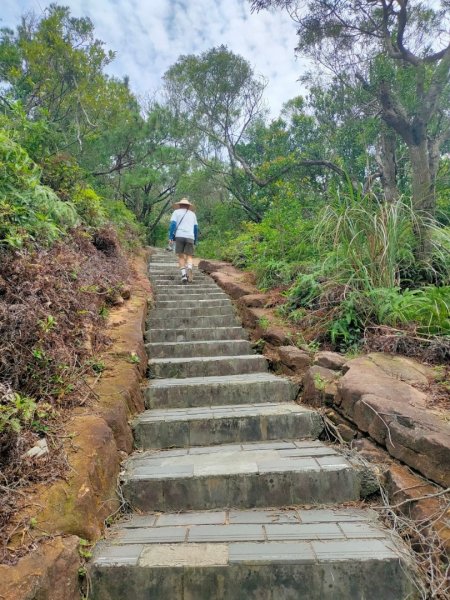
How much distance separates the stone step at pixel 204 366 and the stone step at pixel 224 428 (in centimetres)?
86

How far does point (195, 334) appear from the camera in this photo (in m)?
4.64

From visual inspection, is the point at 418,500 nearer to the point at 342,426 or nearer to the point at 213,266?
the point at 342,426

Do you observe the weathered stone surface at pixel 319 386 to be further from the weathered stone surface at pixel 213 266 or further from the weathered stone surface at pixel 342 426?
the weathered stone surface at pixel 213 266

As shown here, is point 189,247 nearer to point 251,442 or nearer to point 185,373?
point 185,373

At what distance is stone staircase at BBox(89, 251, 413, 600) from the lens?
5.50 ft

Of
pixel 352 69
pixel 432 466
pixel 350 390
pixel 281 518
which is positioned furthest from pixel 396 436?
pixel 352 69

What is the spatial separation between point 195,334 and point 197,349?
1.41ft

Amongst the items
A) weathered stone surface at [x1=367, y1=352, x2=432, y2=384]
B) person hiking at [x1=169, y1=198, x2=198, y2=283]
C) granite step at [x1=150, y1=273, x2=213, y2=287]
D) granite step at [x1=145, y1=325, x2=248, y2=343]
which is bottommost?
granite step at [x1=145, y1=325, x2=248, y2=343]

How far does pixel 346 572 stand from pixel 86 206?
5.46m

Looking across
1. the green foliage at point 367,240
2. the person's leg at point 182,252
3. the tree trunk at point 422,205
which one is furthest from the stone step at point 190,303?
the tree trunk at point 422,205

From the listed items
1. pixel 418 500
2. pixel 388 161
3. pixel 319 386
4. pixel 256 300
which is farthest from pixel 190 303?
pixel 388 161

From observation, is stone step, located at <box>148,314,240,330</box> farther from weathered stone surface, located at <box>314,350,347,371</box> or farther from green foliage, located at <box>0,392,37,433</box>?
green foliage, located at <box>0,392,37,433</box>

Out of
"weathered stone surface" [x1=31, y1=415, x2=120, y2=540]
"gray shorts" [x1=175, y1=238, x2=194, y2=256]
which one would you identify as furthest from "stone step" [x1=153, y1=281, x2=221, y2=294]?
"weathered stone surface" [x1=31, y1=415, x2=120, y2=540]

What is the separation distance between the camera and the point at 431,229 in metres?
3.97
